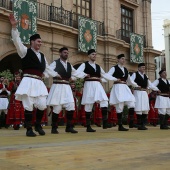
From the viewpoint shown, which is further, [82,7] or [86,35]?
[82,7]

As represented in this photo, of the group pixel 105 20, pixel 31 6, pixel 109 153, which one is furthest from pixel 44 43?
pixel 109 153

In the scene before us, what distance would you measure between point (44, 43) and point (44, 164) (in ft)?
39.5

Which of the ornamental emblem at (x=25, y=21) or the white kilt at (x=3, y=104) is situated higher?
the ornamental emblem at (x=25, y=21)

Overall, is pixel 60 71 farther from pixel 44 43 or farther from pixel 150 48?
pixel 150 48

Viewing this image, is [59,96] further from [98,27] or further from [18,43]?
[98,27]

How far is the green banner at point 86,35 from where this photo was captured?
50.4ft

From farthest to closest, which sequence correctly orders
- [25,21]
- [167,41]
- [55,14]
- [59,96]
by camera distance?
[167,41] < [55,14] < [25,21] < [59,96]

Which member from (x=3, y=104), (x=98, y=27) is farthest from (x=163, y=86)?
(x=98, y=27)

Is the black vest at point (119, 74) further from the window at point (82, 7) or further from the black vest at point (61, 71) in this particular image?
→ the window at point (82, 7)

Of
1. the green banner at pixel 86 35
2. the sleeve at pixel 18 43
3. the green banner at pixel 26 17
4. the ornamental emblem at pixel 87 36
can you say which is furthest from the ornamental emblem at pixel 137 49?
the sleeve at pixel 18 43

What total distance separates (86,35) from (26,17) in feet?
11.8

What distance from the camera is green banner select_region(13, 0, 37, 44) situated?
1273 centimetres

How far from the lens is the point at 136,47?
1859cm

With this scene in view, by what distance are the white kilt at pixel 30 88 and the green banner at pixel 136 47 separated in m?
13.6
